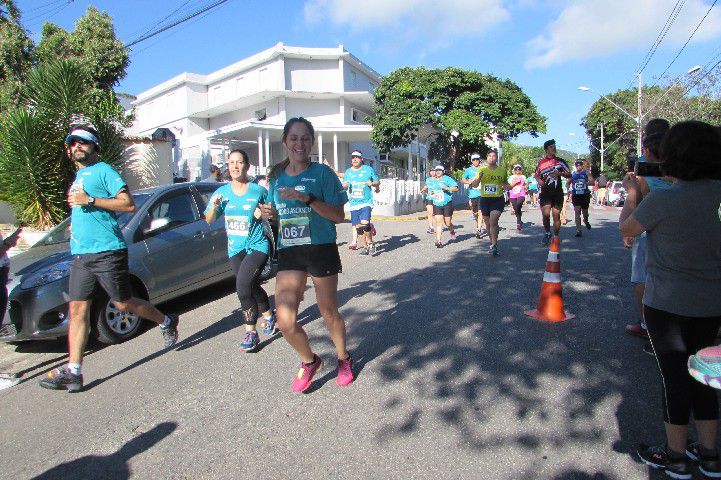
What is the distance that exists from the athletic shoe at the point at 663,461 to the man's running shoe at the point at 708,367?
70 centimetres

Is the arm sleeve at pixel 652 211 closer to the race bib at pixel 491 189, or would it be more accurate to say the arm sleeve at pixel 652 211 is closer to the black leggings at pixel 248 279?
the black leggings at pixel 248 279

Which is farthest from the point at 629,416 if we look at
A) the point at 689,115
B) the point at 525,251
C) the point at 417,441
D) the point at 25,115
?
the point at 689,115

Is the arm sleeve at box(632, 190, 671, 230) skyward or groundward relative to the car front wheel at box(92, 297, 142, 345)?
skyward

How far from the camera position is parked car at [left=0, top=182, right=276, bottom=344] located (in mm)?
4828

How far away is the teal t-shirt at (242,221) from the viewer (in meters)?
4.69

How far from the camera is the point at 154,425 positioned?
10.9 ft

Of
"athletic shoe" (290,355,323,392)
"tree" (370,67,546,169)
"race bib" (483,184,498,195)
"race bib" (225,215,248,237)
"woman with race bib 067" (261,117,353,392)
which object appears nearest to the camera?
"woman with race bib 067" (261,117,353,392)

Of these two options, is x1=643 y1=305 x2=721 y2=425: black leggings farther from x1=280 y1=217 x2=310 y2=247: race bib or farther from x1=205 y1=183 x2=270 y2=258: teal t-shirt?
x1=205 y1=183 x2=270 y2=258: teal t-shirt

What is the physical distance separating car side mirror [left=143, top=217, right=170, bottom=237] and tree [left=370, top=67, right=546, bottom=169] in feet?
69.9

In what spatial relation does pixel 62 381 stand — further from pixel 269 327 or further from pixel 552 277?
pixel 552 277

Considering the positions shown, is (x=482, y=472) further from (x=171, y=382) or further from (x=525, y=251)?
Answer: (x=525, y=251)

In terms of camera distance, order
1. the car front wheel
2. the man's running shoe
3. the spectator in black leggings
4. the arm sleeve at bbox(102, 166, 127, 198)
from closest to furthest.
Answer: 1. the man's running shoe
2. the spectator in black leggings
3. the arm sleeve at bbox(102, 166, 127, 198)
4. the car front wheel

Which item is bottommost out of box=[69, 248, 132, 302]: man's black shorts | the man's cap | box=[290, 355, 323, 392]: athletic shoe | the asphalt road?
the asphalt road

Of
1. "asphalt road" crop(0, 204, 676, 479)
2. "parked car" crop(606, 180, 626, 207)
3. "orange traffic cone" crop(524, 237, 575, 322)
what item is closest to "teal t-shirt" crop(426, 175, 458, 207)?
"asphalt road" crop(0, 204, 676, 479)
